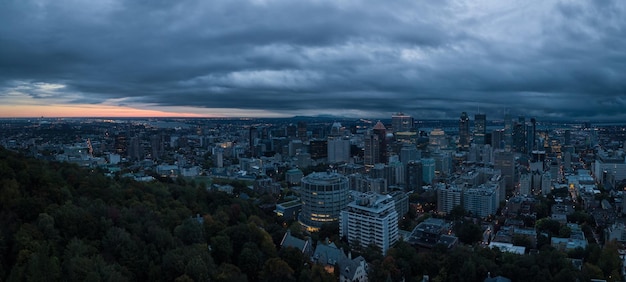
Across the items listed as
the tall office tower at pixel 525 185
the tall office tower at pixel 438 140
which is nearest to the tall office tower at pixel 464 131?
the tall office tower at pixel 438 140

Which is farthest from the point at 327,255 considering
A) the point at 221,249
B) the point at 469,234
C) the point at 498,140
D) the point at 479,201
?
the point at 498,140

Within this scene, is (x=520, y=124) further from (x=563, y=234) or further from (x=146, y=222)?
(x=146, y=222)

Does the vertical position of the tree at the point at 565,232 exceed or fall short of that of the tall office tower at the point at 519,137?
it falls short

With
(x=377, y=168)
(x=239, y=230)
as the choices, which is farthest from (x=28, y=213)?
(x=377, y=168)

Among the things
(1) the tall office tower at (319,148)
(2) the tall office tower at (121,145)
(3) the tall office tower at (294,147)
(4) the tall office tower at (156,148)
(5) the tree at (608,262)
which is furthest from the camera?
(3) the tall office tower at (294,147)

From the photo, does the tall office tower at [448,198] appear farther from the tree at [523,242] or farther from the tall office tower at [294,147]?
the tall office tower at [294,147]

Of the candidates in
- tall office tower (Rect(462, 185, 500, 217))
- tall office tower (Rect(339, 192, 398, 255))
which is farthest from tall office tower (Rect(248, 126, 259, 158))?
tall office tower (Rect(339, 192, 398, 255))

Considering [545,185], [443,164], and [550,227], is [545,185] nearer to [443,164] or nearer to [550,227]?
[443,164]
